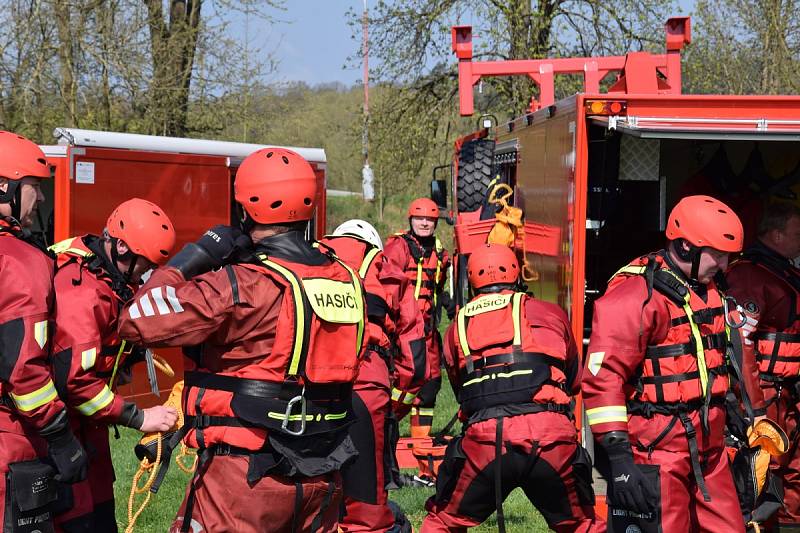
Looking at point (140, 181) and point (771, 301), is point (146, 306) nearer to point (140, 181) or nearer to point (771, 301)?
point (771, 301)

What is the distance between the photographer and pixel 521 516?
7574 millimetres

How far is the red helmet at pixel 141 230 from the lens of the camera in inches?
199

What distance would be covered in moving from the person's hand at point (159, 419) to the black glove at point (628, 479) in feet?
6.66

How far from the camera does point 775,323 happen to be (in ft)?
22.5

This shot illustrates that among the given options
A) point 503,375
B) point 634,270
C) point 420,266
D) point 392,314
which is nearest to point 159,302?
point 503,375

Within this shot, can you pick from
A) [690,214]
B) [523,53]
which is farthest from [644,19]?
[690,214]

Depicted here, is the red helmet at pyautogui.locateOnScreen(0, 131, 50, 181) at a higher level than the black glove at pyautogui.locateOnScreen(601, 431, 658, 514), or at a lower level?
higher

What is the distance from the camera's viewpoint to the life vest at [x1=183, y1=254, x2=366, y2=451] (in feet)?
13.1

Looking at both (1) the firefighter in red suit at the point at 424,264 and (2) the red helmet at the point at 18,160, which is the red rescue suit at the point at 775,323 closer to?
(1) the firefighter in red suit at the point at 424,264

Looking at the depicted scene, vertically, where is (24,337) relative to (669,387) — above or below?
above

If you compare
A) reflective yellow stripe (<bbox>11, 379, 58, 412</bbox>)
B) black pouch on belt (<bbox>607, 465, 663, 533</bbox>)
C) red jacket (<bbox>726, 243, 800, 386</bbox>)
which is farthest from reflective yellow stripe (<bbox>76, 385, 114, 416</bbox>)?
red jacket (<bbox>726, 243, 800, 386</bbox>)

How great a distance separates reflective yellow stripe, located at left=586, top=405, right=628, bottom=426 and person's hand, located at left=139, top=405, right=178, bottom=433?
198 cm

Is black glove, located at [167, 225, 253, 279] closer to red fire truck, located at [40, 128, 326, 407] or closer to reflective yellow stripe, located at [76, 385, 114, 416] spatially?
reflective yellow stripe, located at [76, 385, 114, 416]

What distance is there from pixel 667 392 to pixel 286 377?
6.69 ft
